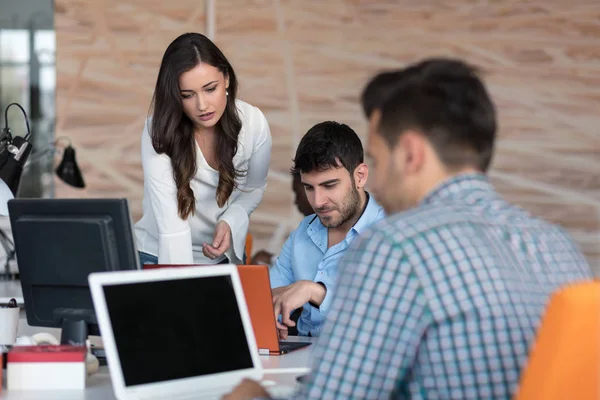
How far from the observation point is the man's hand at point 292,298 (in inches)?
94.7

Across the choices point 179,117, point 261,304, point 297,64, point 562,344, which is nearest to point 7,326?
point 261,304

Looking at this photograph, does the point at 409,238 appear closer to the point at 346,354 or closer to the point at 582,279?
the point at 346,354

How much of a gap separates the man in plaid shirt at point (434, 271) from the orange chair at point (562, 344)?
0.05m

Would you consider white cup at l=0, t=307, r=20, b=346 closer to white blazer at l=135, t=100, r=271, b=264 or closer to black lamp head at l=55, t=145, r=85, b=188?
white blazer at l=135, t=100, r=271, b=264

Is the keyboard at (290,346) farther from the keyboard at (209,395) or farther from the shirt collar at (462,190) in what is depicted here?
the shirt collar at (462,190)

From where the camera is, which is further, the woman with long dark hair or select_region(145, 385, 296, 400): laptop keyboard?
the woman with long dark hair

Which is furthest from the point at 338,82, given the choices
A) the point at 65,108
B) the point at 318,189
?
the point at 318,189

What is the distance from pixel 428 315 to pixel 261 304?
105 cm

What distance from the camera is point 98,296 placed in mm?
1581

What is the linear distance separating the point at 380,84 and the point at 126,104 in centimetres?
434

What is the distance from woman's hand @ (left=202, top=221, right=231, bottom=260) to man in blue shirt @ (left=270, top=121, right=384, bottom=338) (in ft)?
0.88

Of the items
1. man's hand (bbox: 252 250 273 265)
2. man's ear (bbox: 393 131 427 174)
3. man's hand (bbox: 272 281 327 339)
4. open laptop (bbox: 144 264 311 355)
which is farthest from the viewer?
man's hand (bbox: 252 250 273 265)

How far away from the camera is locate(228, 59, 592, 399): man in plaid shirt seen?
1.18m

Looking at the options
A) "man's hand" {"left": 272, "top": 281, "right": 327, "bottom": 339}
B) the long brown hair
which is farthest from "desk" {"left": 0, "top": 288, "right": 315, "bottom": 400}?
the long brown hair
